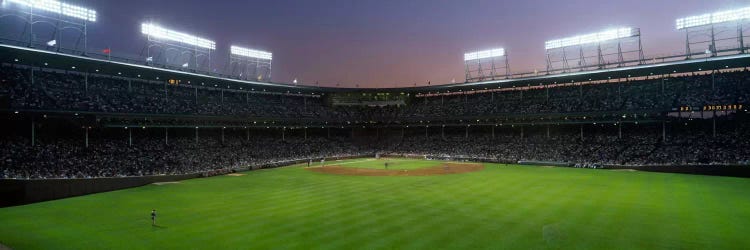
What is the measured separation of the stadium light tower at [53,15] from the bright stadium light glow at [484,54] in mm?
54717

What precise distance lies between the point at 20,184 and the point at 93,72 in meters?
26.4

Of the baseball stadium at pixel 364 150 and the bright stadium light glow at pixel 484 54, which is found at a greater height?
the bright stadium light glow at pixel 484 54

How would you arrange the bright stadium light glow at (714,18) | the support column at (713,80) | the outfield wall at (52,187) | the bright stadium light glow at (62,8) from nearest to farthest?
the outfield wall at (52,187), the bright stadium light glow at (62,8), the bright stadium light glow at (714,18), the support column at (713,80)

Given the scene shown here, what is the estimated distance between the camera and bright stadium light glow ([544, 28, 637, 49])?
55472 mm

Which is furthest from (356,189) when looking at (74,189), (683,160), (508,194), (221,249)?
(683,160)

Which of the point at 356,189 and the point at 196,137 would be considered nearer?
the point at 356,189

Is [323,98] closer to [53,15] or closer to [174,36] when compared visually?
[174,36]

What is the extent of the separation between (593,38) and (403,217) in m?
49.2

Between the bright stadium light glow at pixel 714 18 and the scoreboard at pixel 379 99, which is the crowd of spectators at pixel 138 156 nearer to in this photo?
the scoreboard at pixel 379 99

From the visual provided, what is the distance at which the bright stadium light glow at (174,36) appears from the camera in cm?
4972

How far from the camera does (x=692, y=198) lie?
27.0 m

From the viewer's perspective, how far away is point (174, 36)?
53.2 m

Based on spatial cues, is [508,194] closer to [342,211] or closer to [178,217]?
[342,211]

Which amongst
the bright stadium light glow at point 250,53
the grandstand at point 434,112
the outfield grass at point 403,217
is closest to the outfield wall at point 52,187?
the outfield grass at point 403,217
